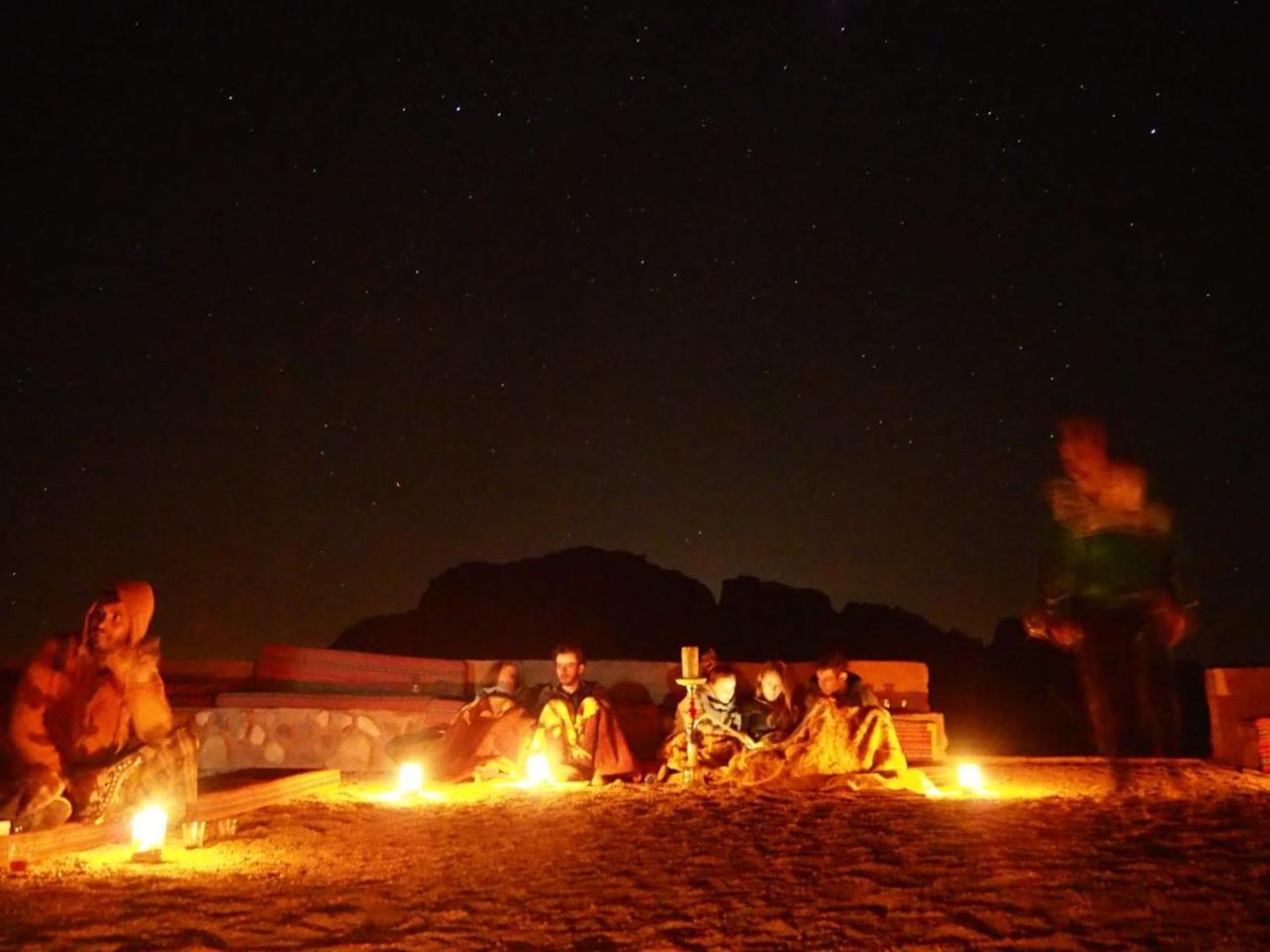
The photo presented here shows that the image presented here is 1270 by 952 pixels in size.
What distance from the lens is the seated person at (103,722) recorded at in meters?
6.51

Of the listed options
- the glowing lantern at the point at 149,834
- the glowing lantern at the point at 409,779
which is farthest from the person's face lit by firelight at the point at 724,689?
the glowing lantern at the point at 149,834

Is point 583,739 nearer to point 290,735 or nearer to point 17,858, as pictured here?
point 290,735

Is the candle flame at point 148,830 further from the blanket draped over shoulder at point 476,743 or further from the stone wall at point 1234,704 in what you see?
the stone wall at point 1234,704

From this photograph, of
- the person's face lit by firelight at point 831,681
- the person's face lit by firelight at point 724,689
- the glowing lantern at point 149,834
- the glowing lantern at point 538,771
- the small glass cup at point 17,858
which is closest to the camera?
the small glass cup at point 17,858

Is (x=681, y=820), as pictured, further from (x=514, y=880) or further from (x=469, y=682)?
(x=469, y=682)

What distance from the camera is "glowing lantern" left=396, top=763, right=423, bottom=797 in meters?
8.70

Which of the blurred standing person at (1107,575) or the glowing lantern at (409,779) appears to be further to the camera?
the glowing lantern at (409,779)

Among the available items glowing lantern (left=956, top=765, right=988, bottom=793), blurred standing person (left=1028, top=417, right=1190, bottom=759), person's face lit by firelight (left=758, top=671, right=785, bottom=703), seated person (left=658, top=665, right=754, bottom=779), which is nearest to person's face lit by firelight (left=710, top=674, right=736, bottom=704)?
seated person (left=658, top=665, right=754, bottom=779)

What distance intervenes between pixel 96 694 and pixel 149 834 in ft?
4.54

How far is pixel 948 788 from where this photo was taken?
8906 mm

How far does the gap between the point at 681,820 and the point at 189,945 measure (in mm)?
3590

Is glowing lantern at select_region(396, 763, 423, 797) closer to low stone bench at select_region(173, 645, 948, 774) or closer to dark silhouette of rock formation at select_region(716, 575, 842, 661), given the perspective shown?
low stone bench at select_region(173, 645, 948, 774)

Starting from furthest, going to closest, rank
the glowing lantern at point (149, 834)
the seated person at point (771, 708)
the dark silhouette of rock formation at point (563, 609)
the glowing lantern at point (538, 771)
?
1. the dark silhouette of rock formation at point (563, 609)
2. the seated person at point (771, 708)
3. the glowing lantern at point (538, 771)
4. the glowing lantern at point (149, 834)

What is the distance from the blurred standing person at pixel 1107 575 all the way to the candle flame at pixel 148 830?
5491 millimetres
